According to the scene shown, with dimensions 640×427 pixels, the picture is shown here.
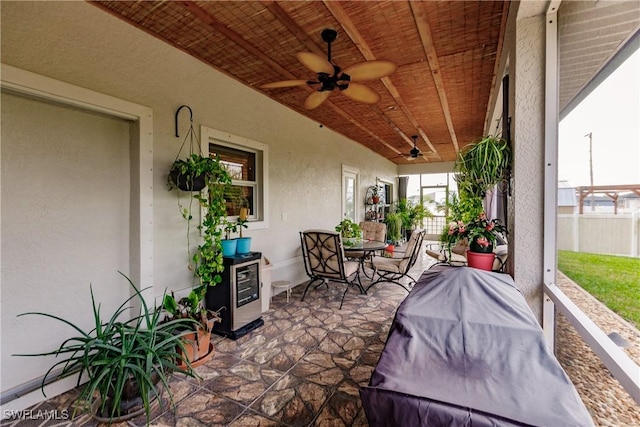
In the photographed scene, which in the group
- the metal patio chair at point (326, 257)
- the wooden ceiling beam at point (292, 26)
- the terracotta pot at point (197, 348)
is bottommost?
the terracotta pot at point (197, 348)

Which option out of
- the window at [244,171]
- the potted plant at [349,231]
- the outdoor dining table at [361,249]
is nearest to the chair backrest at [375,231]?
the potted plant at [349,231]

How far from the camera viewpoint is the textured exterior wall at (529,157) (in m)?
1.74

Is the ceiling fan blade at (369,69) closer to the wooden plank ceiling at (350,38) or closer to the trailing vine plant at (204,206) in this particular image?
the wooden plank ceiling at (350,38)

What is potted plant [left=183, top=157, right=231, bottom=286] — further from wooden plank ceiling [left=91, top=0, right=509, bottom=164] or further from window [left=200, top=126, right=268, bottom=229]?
wooden plank ceiling [left=91, top=0, right=509, bottom=164]

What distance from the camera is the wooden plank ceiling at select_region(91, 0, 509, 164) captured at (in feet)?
7.43

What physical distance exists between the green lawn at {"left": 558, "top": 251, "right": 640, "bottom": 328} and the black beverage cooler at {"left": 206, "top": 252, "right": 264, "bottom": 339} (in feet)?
8.64

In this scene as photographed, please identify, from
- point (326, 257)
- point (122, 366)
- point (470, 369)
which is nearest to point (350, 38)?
point (326, 257)

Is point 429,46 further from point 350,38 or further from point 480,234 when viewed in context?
point 480,234

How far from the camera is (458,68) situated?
3.25 meters

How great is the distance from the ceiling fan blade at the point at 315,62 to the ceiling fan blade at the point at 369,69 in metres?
0.14

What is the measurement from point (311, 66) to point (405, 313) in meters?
2.02

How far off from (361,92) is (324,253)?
203 centimetres

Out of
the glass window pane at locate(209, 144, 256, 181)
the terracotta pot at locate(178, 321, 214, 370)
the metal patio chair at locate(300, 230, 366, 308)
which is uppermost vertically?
the glass window pane at locate(209, 144, 256, 181)

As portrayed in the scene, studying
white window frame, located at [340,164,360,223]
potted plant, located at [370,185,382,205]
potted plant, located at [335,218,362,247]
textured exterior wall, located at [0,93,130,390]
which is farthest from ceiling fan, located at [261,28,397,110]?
potted plant, located at [370,185,382,205]
